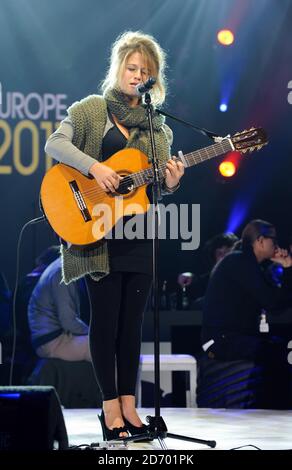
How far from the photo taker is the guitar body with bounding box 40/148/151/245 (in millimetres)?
3662

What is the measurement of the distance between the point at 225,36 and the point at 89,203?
5.22m

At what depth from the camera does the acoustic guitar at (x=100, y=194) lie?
3658 millimetres

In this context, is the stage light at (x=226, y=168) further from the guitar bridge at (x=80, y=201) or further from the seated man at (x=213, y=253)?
the guitar bridge at (x=80, y=201)

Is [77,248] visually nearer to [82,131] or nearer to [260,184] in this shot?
[82,131]

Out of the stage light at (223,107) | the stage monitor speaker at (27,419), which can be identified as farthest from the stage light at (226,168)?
the stage monitor speaker at (27,419)

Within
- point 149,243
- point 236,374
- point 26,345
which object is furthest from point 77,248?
point 26,345

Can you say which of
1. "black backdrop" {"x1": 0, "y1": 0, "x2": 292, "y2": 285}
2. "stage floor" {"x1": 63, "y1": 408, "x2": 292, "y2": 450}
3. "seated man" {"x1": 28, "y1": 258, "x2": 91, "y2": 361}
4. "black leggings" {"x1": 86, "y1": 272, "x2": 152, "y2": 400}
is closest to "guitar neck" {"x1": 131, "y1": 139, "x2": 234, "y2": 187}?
"black leggings" {"x1": 86, "y1": 272, "x2": 152, "y2": 400}

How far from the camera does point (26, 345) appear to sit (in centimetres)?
633

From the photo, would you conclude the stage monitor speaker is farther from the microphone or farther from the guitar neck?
the microphone

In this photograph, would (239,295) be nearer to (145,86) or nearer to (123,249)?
(123,249)

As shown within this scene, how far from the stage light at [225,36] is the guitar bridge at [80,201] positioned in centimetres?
514
